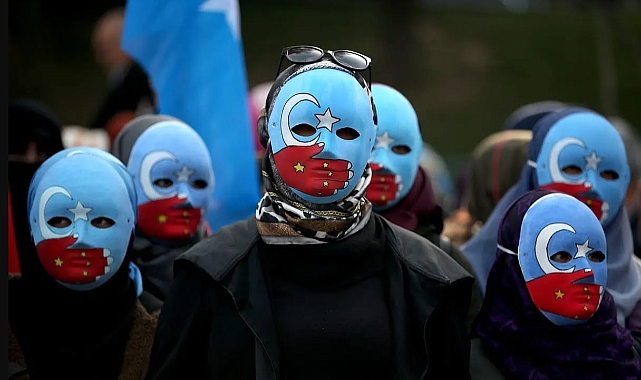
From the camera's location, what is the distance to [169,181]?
4953 millimetres

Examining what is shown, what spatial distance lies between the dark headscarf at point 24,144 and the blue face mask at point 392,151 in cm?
168

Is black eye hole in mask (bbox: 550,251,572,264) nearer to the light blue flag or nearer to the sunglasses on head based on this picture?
the sunglasses on head

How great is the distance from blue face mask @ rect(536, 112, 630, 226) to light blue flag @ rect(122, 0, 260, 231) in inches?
73.2

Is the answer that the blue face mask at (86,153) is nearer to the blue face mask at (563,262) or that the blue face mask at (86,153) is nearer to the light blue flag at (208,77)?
the light blue flag at (208,77)

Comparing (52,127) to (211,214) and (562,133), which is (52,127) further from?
(562,133)

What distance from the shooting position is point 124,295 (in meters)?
4.40

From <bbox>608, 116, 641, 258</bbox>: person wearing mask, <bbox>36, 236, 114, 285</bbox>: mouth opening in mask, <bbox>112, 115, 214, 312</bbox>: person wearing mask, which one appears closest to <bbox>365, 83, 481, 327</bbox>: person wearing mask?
<bbox>112, 115, 214, 312</bbox>: person wearing mask

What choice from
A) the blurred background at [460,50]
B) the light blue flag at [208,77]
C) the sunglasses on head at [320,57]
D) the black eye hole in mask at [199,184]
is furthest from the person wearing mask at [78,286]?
the blurred background at [460,50]

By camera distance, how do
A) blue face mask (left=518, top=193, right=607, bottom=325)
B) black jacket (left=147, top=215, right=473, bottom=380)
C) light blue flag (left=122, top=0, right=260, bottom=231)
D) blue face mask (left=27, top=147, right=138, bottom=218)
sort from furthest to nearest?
light blue flag (left=122, top=0, right=260, bottom=231)
blue face mask (left=27, top=147, right=138, bottom=218)
blue face mask (left=518, top=193, right=607, bottom=325)
black jacket (left=147, top=215, right=473, bottom=380)

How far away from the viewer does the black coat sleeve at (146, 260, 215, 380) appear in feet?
12.1

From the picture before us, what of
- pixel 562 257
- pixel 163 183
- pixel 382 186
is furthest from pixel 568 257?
pixel 163 183

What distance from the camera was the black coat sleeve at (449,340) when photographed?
384 cm

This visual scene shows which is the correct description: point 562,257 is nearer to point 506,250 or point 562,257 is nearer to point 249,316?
point 506,250

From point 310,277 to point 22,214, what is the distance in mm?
1832
